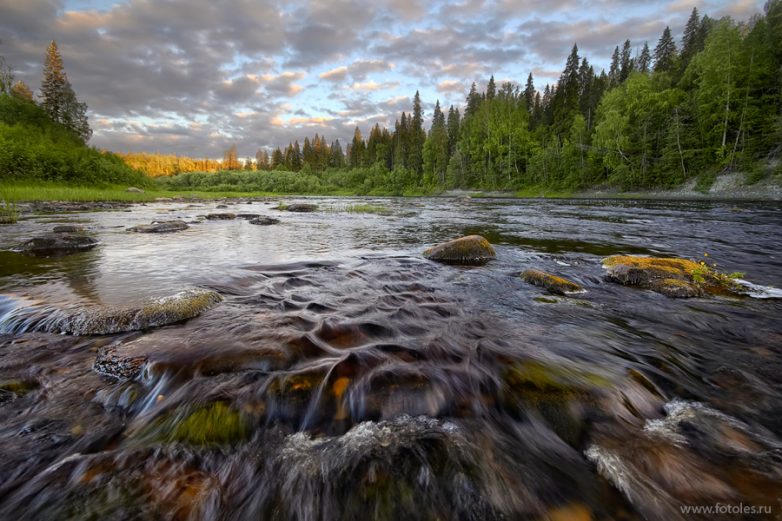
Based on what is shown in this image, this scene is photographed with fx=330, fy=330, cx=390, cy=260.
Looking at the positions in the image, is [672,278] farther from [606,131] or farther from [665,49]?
[665,49]

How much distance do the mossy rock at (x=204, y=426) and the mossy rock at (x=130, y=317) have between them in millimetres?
2317

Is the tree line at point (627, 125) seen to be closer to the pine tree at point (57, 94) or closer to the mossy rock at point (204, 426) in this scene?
the mossy rock at point (204, 426)

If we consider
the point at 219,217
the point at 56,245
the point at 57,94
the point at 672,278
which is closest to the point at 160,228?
the point at 56,245

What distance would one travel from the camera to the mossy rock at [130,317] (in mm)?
4613

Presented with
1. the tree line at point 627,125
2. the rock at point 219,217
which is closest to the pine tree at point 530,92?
the tree line at point 627,125

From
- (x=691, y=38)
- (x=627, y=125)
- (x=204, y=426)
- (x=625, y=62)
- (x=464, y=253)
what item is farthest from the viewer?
(x=625, y=62)

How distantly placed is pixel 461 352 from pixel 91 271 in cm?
858

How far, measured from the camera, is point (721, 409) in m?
3.23

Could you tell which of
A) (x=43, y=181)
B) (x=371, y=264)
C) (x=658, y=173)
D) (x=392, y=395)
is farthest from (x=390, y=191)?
(x=392, y=395)

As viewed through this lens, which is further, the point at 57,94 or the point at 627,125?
the point at 57,94

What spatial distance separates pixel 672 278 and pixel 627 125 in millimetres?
55546

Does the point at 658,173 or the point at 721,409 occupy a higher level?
the point at 658,173

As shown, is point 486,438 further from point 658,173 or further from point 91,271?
point 658,173

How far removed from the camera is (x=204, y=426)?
2.96 metres
